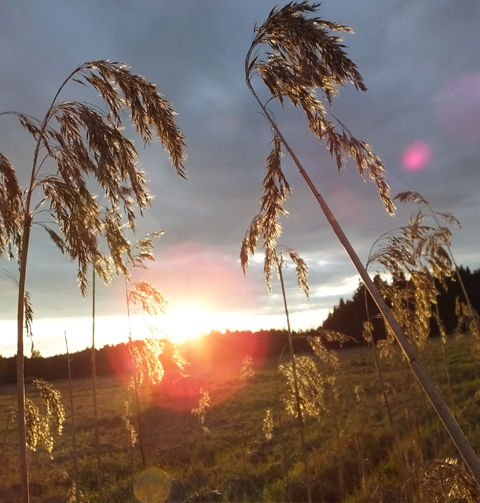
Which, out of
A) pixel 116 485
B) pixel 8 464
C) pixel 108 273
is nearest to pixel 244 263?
pixel 108 273

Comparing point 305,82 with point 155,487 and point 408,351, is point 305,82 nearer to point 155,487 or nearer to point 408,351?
point 408,351

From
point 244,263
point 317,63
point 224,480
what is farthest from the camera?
point 224,480

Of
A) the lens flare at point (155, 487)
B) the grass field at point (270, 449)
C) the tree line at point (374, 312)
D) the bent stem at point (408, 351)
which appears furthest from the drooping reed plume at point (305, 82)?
the tree line at point (374, 312)

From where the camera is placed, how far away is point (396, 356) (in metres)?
9.23

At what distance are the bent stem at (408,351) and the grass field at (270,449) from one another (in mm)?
4451

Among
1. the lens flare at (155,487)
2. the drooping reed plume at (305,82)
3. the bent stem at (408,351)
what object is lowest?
the lens flare at (155,487)

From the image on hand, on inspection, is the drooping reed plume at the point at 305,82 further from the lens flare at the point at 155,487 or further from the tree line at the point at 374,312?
the tree line at the point at 374,312

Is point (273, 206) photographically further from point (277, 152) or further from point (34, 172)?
point (34, 172)

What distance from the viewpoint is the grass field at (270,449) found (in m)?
9.80

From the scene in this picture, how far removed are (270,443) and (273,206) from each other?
16.1 m

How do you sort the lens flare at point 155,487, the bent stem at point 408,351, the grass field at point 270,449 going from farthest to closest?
the lens flare at point 155,487 < the grass field at point 270,449 < the bent stem at point 408,351

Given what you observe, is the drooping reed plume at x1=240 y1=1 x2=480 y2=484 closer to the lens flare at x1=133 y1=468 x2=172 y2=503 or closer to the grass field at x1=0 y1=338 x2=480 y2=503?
the grass field at x1=0 y1=338 x2=480 y2=503

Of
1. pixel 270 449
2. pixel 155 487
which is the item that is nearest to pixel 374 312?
pixel 270 449

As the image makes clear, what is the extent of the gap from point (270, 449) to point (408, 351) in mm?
15439
